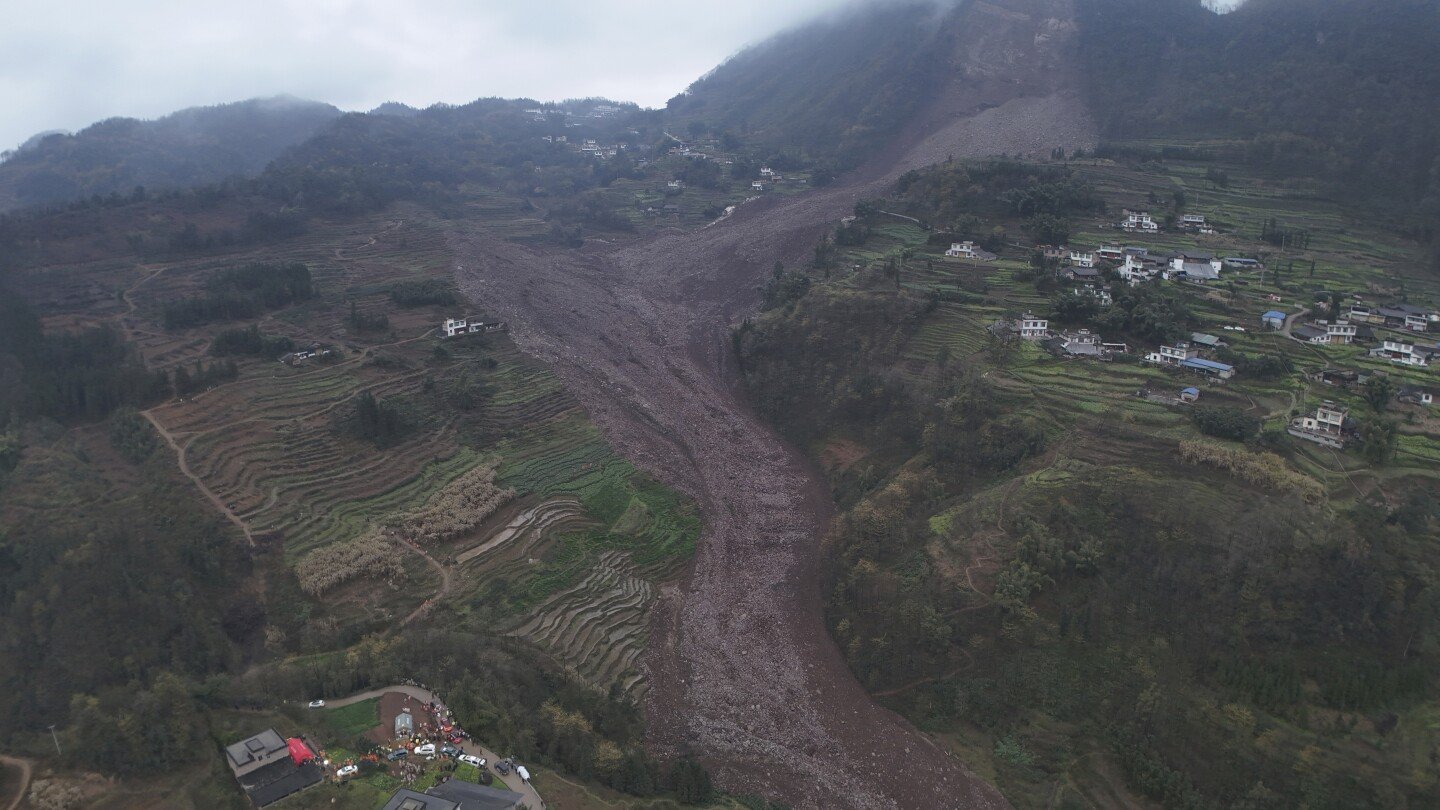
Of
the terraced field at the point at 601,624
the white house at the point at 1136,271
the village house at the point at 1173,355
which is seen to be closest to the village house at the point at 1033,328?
the village house at the point at 1173,355

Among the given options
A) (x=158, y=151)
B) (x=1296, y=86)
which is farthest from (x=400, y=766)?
(x=158, y=151)

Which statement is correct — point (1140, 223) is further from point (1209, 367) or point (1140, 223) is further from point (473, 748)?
point (473, 748)

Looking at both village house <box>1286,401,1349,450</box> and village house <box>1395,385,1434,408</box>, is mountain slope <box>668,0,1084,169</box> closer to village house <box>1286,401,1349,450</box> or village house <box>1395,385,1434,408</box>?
village house <box>1395,385,1434,408</box>

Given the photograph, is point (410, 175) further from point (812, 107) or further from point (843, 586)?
point (843, 586)

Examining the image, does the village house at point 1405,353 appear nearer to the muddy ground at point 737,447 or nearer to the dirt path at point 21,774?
the muddy ground at point 737,447

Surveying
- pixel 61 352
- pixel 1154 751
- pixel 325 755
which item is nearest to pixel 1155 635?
pixel 1154 751

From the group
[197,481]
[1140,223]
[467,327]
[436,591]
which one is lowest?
[436,591]
